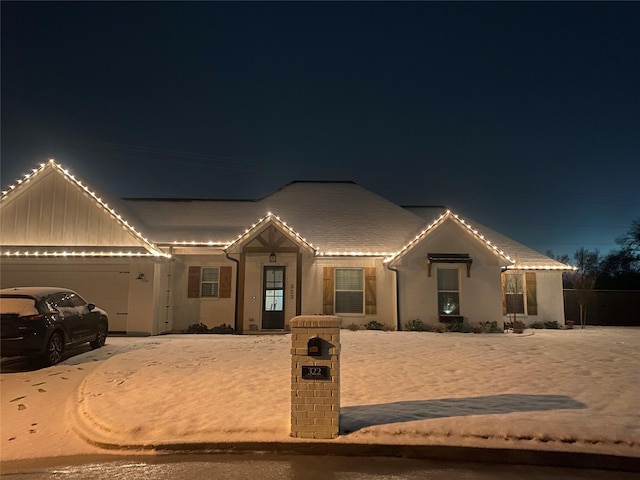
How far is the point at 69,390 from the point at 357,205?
1535 cm

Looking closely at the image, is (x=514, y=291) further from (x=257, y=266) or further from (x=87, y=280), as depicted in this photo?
(x=87, y=280)

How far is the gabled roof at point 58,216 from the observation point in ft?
51.2

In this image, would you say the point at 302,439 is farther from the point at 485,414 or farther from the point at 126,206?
the point at 126,206

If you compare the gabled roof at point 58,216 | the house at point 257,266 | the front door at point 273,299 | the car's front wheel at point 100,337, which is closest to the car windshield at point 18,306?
the car's front wheel at point 100,337

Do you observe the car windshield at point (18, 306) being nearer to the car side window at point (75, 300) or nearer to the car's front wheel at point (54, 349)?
Result: the car's front wheel at point (54, 349)

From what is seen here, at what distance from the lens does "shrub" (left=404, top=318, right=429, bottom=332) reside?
1638 centimetres

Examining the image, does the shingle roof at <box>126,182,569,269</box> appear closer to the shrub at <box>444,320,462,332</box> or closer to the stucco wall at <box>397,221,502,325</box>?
the stucco wall at <box>397,221,502,325</box>

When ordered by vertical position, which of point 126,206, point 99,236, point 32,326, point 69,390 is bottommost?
point 69,390

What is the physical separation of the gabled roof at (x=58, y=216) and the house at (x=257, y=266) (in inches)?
1.4

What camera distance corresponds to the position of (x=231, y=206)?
70.4 feet

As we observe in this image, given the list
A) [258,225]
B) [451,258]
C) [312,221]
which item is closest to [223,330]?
[258,225]

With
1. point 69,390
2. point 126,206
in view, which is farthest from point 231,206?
point 69,390

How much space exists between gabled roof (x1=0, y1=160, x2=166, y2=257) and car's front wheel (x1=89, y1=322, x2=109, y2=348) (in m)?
3.51

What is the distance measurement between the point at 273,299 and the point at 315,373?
459 inches
